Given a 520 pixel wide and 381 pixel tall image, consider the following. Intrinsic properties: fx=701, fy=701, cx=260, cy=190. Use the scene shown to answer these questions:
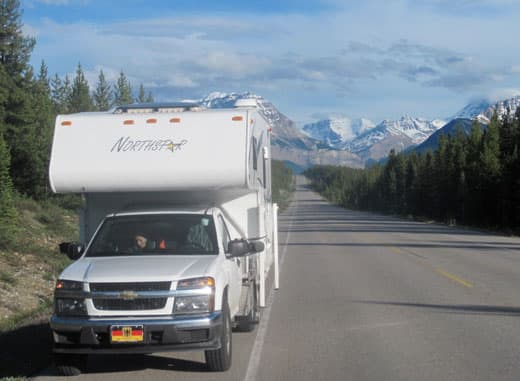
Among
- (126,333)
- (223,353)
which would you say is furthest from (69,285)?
(223,353)

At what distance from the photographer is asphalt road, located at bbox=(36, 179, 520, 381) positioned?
7797 mm

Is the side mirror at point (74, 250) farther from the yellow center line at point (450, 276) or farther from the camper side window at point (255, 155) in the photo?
the yellow center line at point (450, 276)

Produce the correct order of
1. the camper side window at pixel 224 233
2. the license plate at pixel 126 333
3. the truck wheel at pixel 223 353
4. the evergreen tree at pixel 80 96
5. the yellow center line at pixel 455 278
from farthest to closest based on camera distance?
the evergreen tree at pixel 80 96 → the yellow center line at pixel 455 278 → the camper side window at pixel 224 233 → the truck wheel at pixel 223 353 → the license plate at pixel 126 333

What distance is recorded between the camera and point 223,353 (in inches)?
302

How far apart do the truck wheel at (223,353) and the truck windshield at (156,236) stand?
0.95 meters

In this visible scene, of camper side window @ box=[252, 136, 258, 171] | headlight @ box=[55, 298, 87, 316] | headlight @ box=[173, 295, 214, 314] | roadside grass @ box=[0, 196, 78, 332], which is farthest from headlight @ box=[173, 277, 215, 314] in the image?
roadside grass @ box=[0, 196, 78, 332]

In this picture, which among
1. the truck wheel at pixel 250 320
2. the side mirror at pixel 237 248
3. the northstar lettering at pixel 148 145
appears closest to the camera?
the side mirror at pixel 237 248

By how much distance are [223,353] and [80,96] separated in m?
62.9

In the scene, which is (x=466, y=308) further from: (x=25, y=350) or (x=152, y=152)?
(x=25, y=350)

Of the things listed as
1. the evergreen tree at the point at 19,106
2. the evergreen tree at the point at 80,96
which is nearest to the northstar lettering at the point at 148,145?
the evergreen tree at the point at 19,106

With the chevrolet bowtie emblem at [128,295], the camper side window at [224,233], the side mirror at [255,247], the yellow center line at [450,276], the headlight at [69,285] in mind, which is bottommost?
the yellow center line at [450,276]

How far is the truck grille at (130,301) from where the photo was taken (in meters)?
7.26

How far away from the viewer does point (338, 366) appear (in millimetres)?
7980

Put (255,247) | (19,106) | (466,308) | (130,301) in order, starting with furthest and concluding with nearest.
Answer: (19,106) < (466,308) < (255,247) < (130,301)
